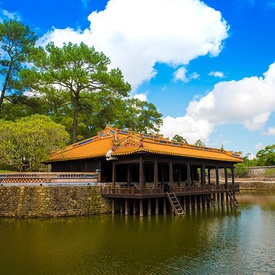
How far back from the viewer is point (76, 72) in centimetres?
3197

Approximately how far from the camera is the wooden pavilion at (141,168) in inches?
797

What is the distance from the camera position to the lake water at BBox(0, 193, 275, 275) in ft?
32.1

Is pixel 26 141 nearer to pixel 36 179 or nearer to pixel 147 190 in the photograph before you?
pixel 36 179

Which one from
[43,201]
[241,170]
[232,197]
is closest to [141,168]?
[43,201]

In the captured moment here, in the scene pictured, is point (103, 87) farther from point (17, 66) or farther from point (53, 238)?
point (53, 238)

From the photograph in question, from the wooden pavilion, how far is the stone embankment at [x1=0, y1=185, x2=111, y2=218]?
1.88m

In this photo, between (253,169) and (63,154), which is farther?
(253,169)

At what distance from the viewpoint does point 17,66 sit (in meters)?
35.7

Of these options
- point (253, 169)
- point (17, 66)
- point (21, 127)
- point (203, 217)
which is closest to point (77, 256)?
point (203, 217)

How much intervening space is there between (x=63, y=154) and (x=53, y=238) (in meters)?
14.2

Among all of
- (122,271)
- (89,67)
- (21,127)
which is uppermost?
(89,67)

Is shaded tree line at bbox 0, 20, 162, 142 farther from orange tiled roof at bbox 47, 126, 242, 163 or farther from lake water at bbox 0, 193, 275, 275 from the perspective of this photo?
lake water at bbox 0, 193, 275, 275

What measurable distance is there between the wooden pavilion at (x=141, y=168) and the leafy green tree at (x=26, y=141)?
2.24m

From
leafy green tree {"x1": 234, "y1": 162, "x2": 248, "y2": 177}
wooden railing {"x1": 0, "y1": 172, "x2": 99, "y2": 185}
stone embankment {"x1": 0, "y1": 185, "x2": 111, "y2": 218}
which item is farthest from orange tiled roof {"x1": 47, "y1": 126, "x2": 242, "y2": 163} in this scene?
leafy green tree {"x1": 234, "y1": 162, "x2": 248, "y2": 177}
